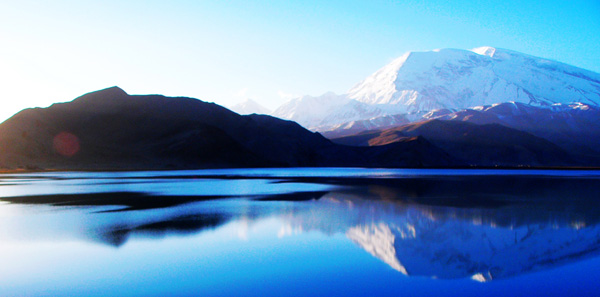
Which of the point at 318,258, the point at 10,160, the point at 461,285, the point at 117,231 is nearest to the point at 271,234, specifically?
the point at 318,258

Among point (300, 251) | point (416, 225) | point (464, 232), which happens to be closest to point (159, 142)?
point (416, 225)

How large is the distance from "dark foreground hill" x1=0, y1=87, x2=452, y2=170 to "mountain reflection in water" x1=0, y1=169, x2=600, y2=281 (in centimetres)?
11020

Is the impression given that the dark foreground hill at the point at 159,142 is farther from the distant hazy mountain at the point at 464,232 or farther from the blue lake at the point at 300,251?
the distant hazy mountain at the point at 464,232

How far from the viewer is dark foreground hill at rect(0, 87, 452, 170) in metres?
138

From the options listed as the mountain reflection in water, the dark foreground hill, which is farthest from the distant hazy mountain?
the dark foreground hill

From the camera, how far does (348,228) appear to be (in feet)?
74.1

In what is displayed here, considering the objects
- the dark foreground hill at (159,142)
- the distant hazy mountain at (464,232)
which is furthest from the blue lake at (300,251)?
the dark foreground hill at (159,142)

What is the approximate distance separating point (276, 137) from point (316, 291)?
178 m

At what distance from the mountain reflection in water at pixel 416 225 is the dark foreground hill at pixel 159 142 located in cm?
11020

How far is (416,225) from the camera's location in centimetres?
2325

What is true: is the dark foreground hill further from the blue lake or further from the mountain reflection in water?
the blue lake

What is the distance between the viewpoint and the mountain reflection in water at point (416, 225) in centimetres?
1642

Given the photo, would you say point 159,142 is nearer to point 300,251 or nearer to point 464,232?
point 464,232

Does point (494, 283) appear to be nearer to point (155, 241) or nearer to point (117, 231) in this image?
point (155, 241)
